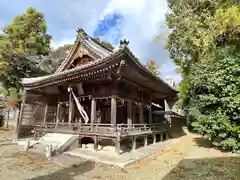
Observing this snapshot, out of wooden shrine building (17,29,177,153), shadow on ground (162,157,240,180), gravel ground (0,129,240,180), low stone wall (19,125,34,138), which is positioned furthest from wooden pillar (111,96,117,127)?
low stone wall (19,125,34,138)

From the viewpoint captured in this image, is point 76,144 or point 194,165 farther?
point 76,144

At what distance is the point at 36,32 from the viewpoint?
27422 millimetres

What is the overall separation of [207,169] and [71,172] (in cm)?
604

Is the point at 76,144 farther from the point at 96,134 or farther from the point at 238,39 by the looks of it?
the point at 238,39

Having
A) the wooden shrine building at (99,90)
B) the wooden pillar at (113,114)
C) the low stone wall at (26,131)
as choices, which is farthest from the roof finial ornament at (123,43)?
the low stone wall at (26,131)

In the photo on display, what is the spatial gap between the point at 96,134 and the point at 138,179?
4745 mm

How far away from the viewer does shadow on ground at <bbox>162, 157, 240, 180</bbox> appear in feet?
23.2

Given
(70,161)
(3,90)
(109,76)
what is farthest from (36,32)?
(70,161)

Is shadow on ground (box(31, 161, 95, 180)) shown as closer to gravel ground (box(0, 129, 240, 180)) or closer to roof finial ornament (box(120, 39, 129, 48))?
gravel ground (box(0, 129, 240, 180))

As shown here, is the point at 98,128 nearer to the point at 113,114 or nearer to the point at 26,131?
the point at 113,114

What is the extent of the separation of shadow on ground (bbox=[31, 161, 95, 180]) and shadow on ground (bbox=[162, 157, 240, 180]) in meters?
3.46

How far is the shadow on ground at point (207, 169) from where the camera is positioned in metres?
7.07

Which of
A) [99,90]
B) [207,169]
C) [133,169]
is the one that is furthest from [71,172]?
[99,90]

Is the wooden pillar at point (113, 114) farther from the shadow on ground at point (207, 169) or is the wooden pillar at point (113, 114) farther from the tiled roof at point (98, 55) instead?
the shadow on ground at point (207, 169)
